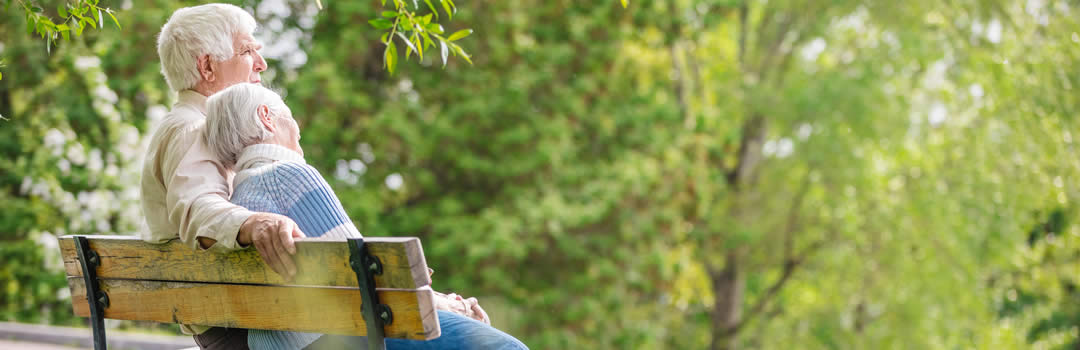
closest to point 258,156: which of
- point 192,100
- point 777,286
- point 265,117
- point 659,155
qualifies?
point 265,117

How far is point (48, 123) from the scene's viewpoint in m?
7.77

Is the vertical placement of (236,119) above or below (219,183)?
above

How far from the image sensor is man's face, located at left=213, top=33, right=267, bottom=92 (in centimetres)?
258

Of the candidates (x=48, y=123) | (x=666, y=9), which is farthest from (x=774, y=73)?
(x=48, y=123)

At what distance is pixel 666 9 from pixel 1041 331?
9132 millimetres

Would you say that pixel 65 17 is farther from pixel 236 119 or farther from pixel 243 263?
pixel 243 263

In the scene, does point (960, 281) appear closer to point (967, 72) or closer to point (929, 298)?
point (929, 298)

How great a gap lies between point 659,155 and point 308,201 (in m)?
9.22

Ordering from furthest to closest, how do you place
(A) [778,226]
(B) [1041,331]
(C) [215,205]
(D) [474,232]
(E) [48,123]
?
(B) [1041,331] < (A) [778,226] < (D) [474,232] < (E) [48,123] < (C) [215,205]

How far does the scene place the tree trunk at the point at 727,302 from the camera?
13359 millimetres

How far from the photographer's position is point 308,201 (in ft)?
6.68

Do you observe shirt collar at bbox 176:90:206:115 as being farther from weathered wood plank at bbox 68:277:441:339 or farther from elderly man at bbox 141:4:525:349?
weathered wood plank at bbox 68:277:441:339

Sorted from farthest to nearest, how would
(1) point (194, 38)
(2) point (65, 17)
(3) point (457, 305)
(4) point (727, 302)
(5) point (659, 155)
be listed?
(4) point (727, 302), (5) point (659, 155), (2) point (65, 17), (1) point (194, 38), (3) point (457, 305)

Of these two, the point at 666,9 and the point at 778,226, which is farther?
the point at 778,226
